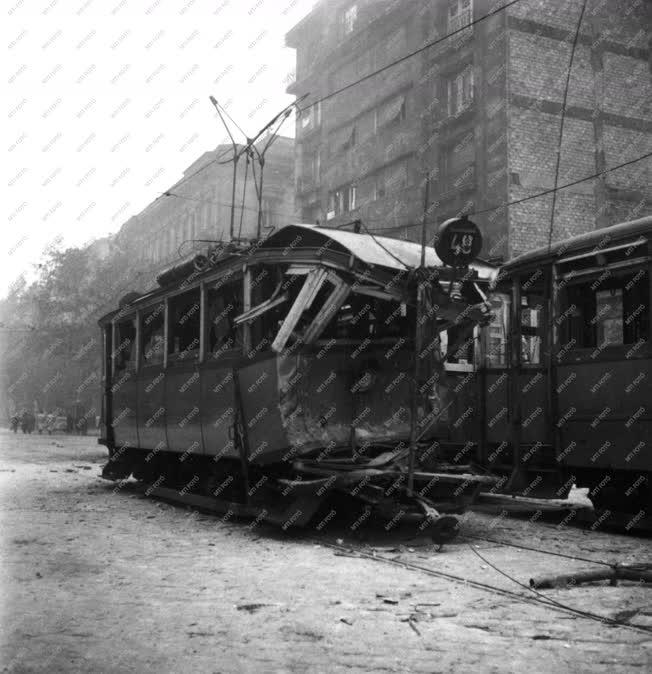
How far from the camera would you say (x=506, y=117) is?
22.5 metres

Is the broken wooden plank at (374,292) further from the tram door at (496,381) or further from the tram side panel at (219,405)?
the tram door at (496,381)

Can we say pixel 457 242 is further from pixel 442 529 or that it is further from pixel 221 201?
pixel 221 201

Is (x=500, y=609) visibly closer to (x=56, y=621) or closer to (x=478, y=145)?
(x=56, y=621)

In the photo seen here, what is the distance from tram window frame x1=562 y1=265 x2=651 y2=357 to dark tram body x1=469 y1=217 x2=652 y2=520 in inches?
0.4

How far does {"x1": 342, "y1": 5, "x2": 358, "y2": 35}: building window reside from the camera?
30.5 m

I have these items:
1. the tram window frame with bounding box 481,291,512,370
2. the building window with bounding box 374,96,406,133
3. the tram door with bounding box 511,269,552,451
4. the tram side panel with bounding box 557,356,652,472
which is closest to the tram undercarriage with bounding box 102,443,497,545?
the tram side panel with bounding box 557,356,652,472

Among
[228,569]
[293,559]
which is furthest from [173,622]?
[293,559]

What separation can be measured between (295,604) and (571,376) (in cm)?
478

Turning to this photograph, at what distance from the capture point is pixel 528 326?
977cm

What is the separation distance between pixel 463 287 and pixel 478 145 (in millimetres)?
15276

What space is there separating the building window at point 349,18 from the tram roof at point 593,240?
22983 mm

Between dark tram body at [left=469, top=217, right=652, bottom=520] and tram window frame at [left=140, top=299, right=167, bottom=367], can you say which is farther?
tram window frame at [left=140, top=299, right=167, bottom=367]

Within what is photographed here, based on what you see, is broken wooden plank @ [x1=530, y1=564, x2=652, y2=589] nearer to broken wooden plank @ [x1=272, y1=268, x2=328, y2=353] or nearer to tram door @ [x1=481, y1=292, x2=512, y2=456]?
broken wooden plank @ [x1=272, y1=268, x2=328, y2=353]

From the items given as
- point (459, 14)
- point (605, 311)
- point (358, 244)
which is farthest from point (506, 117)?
point (358, 244)
